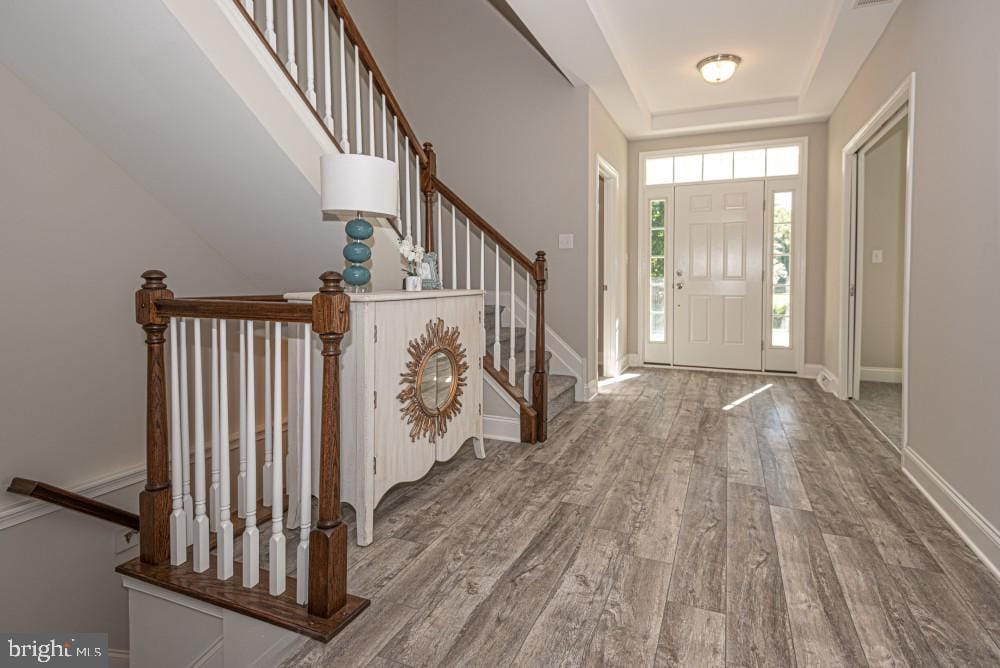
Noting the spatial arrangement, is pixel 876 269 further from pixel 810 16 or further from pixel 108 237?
pixel 108 237

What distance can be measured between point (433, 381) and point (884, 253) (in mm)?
4873

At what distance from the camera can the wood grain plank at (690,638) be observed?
5.09ft

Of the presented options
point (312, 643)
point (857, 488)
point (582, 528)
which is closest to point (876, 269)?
point (857, 488)

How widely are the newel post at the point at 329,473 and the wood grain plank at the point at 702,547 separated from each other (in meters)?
1.08

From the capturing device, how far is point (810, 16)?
3744mm

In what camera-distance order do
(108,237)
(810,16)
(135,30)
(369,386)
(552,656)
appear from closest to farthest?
1. (552,656)
2. (135,30)
3. (369,386)
4. (108,237)
5. (810,16)

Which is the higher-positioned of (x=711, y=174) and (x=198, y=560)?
(x=711, y=174)

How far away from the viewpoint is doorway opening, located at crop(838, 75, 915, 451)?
455 centimetres

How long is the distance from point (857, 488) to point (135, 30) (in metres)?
3.58

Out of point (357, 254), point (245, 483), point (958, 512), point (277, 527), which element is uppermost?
point (357, 254)

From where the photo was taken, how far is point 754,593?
1.87 m

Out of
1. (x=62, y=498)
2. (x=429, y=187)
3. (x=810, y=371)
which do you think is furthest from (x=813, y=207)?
(x=62, y=498)

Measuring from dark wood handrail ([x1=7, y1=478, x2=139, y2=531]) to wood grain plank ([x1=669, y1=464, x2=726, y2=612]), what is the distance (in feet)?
7.47

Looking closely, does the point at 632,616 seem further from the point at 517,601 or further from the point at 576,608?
the point at 517,601
